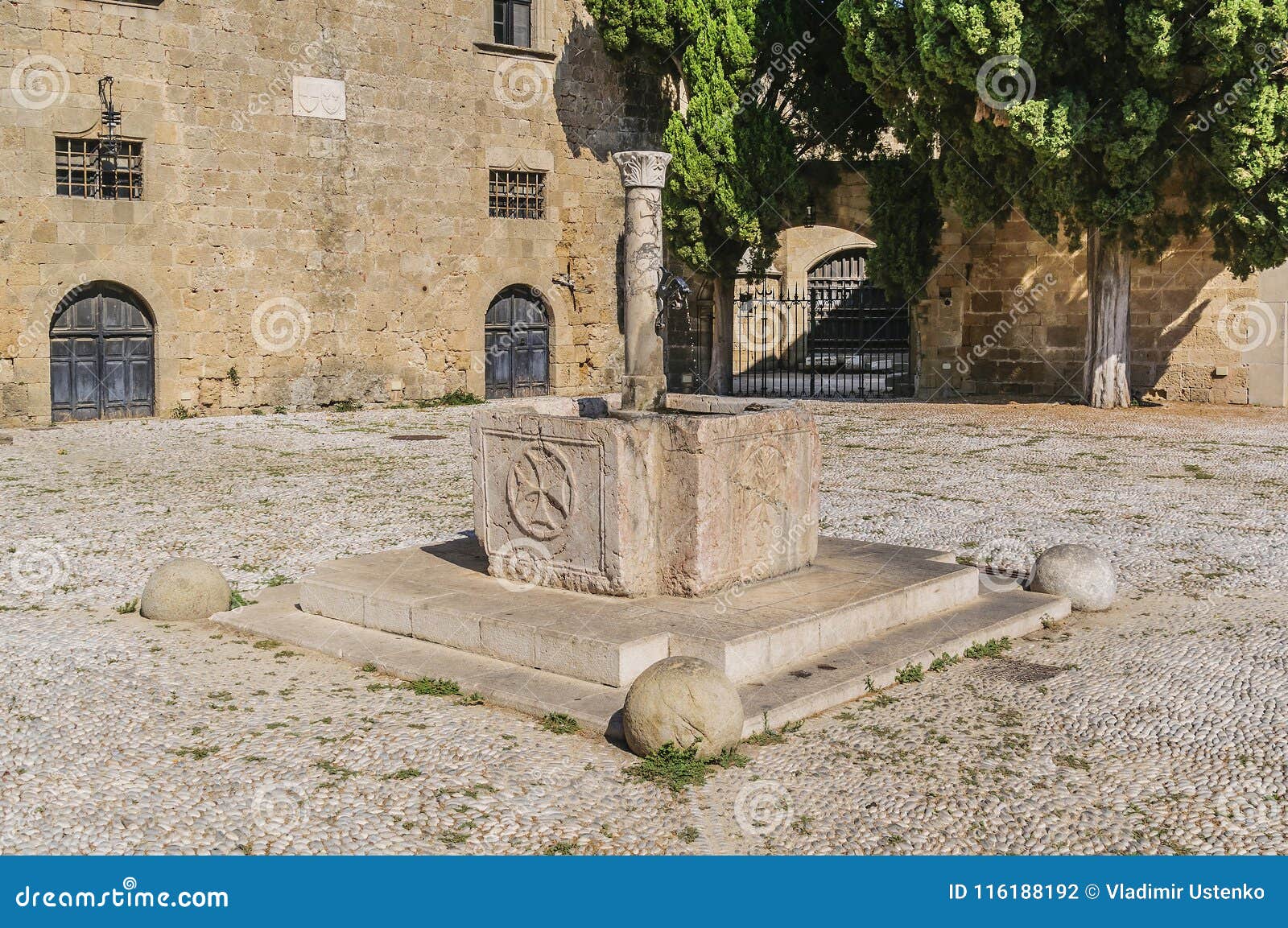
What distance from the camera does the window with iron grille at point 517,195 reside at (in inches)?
791

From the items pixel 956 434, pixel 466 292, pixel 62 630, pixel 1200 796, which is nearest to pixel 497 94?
pixel 466 292

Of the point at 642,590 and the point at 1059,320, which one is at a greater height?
the point at 1059,320

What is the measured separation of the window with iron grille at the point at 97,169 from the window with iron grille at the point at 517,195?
539 cm

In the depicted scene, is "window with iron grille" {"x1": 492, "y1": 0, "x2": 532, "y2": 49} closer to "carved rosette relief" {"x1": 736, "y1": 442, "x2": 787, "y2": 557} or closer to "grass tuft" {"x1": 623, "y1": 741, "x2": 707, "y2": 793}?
"carved rosette relief" {"x1": 736, "y1": 442, "x2": 787, "y2": 557}

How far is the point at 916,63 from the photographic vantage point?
1664cm

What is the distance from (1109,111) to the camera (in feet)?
52.3

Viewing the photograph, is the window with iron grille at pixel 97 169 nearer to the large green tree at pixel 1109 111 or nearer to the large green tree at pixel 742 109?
the large green tree at pixel 742 109

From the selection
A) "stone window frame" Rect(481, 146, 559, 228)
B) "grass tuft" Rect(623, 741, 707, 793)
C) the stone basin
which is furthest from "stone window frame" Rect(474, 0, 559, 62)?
"grass tuft" Rect(623, 741, 707, 793)

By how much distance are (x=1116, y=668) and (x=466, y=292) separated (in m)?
15.0

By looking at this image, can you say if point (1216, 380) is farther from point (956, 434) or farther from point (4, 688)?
point (4, 688)

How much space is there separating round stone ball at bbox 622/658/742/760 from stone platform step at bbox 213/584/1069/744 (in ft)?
0.80

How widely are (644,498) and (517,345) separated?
48.2 ft

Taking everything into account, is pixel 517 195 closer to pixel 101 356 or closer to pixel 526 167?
pixel 526 167

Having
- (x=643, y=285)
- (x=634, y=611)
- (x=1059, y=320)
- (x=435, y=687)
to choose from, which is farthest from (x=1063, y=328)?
(x=435, y=687)
